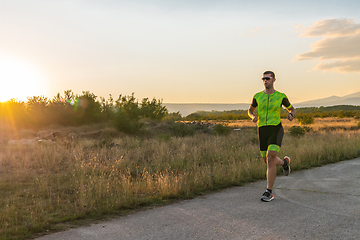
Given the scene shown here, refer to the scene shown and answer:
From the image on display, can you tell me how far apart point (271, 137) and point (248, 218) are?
1607 mm

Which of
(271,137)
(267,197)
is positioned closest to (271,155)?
(271,137)

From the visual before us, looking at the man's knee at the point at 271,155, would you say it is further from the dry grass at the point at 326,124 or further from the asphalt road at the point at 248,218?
the dry grass at the point at 326,124

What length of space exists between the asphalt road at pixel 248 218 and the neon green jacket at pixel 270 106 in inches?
58.4

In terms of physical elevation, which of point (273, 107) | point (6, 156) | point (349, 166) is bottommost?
point (349, 166)

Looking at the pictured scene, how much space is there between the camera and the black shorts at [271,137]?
522 centimetres

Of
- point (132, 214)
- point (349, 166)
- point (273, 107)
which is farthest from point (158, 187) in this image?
point (349, 166)

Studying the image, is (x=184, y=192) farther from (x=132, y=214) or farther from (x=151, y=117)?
(x=151, y=117)

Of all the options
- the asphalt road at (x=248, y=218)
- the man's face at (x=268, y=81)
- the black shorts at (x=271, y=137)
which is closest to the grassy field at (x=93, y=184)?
the asphalt road at (x=248, y=218)

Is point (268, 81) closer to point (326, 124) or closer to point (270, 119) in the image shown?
point (270, 119)

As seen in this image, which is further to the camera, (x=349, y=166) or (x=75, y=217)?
(x=349, y=166)

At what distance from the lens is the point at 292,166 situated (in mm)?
8500

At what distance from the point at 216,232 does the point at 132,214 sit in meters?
1.65

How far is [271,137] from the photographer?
5266 mm

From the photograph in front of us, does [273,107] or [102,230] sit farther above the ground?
[273,107]
